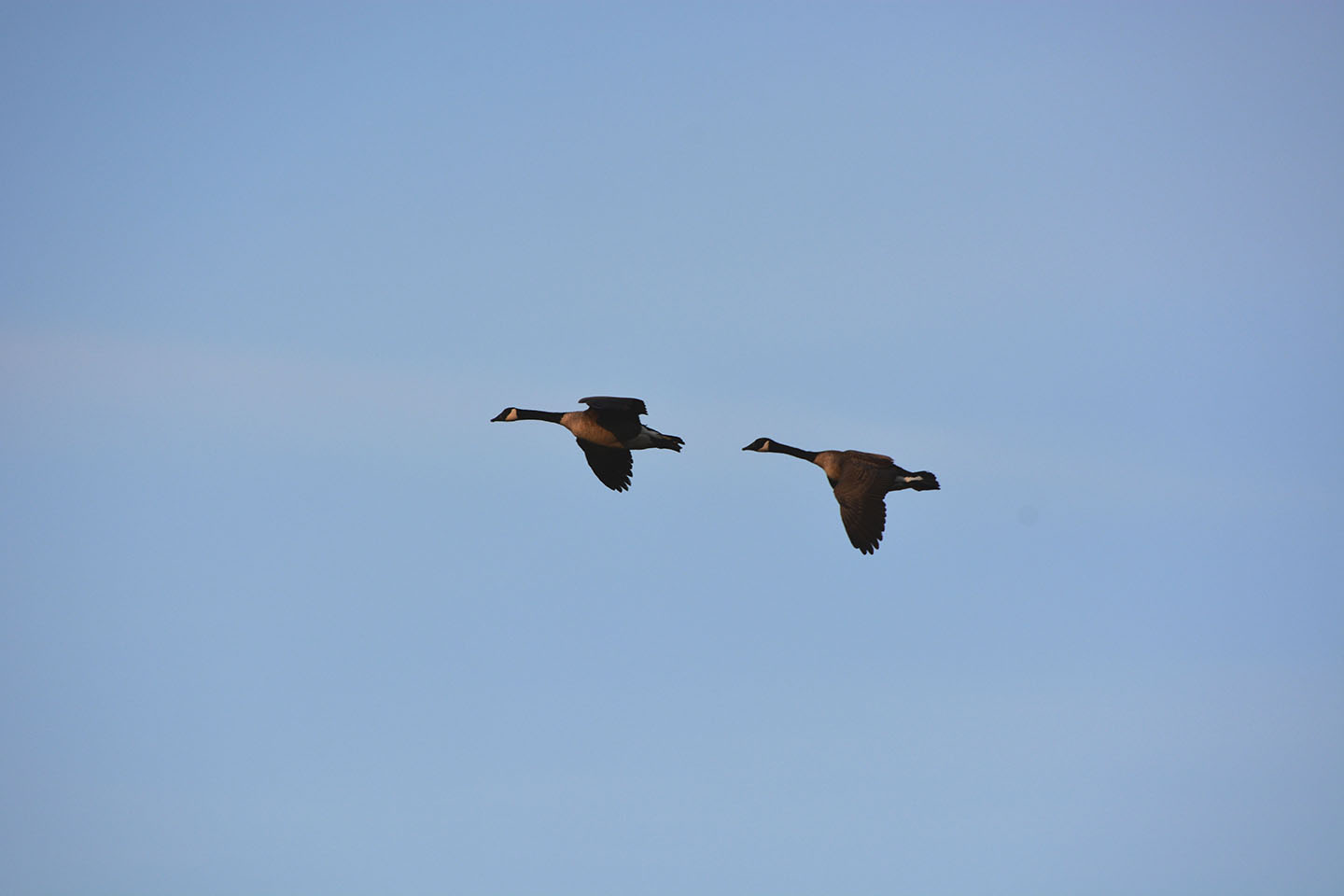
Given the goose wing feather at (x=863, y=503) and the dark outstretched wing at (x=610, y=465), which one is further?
the dark outstretched wing at (x=610, y=465)

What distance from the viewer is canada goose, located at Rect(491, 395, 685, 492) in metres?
35.9

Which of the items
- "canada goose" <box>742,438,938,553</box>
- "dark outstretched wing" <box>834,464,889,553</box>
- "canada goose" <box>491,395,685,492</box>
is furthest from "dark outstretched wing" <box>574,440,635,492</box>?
"dark outstretched wing" <box>834,464,889,553</box>

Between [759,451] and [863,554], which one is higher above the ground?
[759,451]

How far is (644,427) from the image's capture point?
36.1 metres

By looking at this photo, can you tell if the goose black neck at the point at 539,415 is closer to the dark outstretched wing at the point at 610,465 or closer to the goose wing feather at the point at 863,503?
the dark outstretched wing at the point at 610,465

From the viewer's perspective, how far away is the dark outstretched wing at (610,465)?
37.0 meters

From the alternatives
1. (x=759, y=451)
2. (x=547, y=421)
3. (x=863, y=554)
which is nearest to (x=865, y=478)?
(x=863, y=554)

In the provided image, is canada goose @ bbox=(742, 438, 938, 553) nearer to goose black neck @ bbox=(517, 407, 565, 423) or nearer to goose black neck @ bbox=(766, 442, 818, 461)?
goose black neck @ bbox=(766, 442, 818, 461)

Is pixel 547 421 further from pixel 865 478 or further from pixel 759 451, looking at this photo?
pixel 865 478

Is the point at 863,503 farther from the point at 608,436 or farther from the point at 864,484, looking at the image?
the point at 608,436

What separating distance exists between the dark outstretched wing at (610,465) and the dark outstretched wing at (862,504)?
538cm

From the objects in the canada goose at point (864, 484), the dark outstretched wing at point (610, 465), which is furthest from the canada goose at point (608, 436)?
the canada goose at point (864, 484)

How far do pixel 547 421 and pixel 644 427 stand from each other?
8.41 ft

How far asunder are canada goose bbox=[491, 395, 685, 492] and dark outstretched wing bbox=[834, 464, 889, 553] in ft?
14.3
